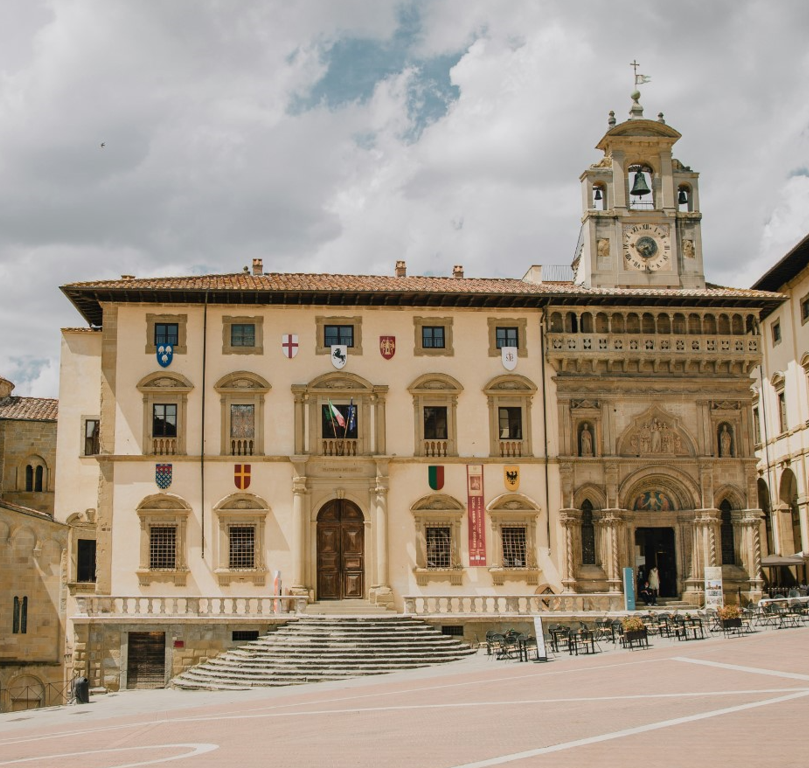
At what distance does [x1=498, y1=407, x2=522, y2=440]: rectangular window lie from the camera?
138ft

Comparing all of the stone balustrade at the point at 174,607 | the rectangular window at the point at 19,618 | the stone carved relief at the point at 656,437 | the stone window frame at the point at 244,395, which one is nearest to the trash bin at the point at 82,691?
the stone balustrade at the point at 174,607

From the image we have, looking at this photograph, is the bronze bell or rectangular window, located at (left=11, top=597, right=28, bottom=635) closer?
the bronze bell

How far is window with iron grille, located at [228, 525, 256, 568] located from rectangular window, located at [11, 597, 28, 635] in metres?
10.8

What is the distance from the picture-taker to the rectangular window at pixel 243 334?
4175cm

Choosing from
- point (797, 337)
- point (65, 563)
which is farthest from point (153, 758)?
point (797, 337)

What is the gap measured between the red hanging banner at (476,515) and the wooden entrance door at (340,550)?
4089mm

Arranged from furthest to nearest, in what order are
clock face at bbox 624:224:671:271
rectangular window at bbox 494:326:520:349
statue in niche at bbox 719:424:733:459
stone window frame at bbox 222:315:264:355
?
clock face at bbox 624:224:671:271 < rectangular window at bbox 494:326:520:349 < statue in niche at bbox 719:424:733:459 < stone window frame at bbox 222:315:264:355

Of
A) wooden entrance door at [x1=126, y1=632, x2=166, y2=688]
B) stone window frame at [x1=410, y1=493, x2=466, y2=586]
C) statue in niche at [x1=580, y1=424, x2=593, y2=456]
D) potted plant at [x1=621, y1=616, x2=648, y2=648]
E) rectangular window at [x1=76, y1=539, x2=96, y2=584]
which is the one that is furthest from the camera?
rectangular window at [x1=76, y1=539, x2=96, y2=584]

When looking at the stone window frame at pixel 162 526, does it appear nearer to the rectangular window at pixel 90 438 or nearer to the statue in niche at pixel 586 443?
the rectangular window at pixel 90 438

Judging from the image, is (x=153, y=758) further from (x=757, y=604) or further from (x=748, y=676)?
(x=757, y=604)

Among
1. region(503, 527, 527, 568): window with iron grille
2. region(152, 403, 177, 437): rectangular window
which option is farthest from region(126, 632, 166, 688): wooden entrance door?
region(503, 527, 527, 568): window with iron grille

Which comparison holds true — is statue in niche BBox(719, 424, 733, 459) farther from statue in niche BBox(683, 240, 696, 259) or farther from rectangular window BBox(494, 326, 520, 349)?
rectangular window BBox(494, 326, 520, 349)

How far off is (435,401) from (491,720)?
22.5m

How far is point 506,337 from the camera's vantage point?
42812 millimetres
